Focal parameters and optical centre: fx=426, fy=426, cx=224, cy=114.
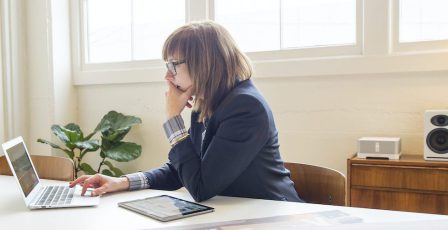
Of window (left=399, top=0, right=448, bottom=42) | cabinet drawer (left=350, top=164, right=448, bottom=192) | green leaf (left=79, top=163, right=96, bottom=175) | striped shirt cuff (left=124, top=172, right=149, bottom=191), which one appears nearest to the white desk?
striped shirt cuff (left=124, top=172, right=149, bottom=191)

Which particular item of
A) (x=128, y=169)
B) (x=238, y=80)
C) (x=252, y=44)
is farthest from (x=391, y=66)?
(x=128, y=169)

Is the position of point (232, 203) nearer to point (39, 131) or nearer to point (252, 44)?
point (252, 44)

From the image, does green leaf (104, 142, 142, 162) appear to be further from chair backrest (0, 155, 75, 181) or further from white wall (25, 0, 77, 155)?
chair backrest (0, 155, 75, 181)

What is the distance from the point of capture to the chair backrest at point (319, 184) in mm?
1357

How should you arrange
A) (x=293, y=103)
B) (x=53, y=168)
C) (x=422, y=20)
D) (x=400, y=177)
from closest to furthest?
1. (x=53, y=168)
2. (x=400, y=177)
3. (x=422, y=20)
4. (x=293, y=103)

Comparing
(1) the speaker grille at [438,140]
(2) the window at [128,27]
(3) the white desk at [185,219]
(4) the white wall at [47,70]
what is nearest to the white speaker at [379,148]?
(1) the speaker grille at [438,140]

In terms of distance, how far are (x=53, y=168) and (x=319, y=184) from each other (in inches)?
47.0

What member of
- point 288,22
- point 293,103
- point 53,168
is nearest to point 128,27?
point 288,22

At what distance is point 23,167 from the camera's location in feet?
4.68

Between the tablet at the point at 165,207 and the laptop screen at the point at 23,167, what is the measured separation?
0.34m

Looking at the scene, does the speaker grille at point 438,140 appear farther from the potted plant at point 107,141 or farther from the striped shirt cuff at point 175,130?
the potted plant at point 107,141

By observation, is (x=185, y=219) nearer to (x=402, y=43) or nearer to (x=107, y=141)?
(x=402, y=43)

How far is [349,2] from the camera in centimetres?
263

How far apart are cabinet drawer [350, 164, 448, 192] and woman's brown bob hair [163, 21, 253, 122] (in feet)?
3.46
